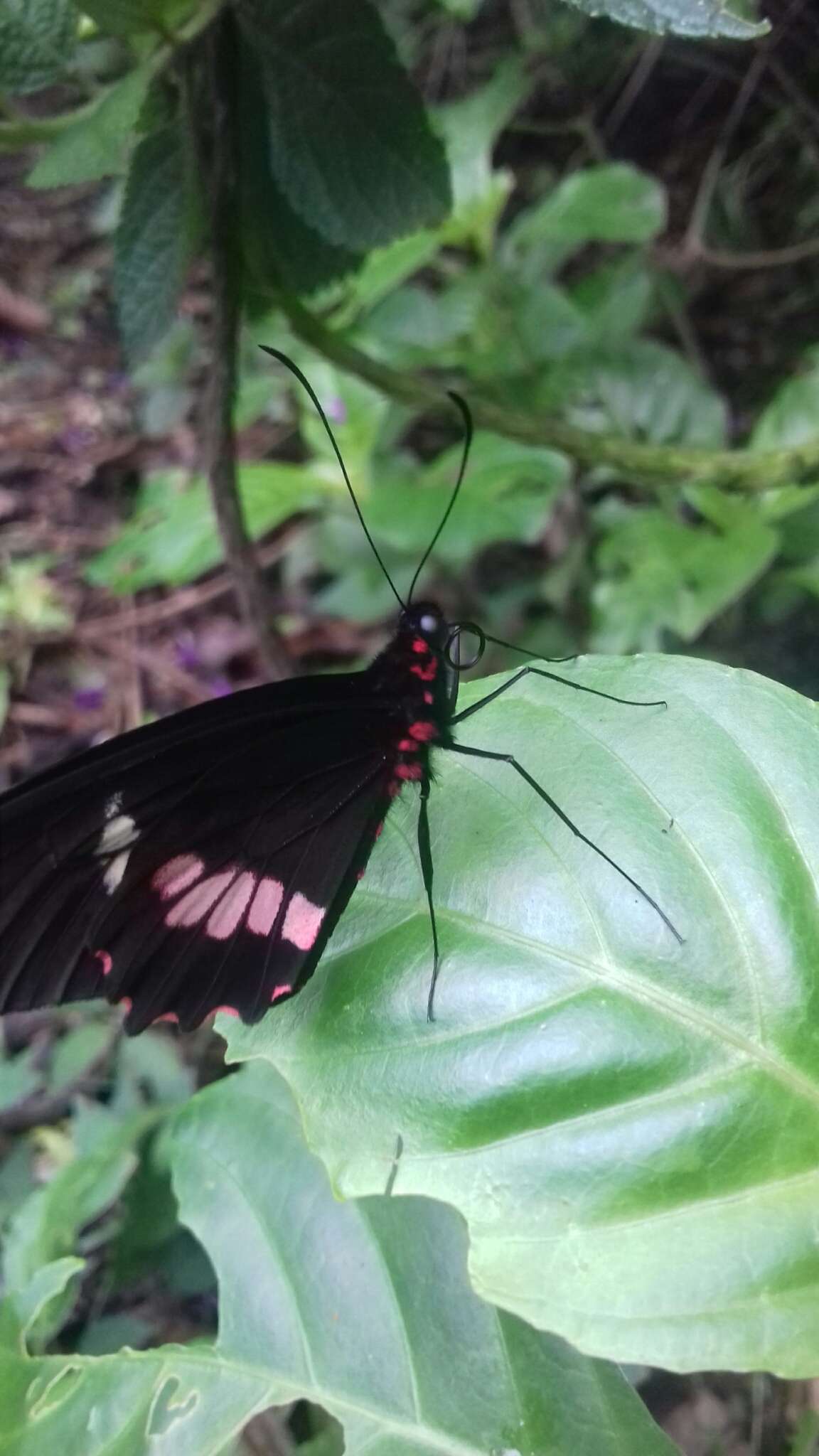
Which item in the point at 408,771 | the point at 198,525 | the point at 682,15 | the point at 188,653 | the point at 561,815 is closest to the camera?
the point at 682,15

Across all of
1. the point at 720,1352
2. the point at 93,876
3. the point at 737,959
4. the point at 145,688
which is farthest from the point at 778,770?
the point at 145,688

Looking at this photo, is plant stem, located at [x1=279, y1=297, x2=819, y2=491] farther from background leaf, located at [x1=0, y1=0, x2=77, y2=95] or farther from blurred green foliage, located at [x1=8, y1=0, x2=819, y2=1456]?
background leaf, located at [x1=0, y1=0, x2=77, y2=95]

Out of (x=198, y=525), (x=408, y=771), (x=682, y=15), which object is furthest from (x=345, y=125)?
(x=198, y=525)

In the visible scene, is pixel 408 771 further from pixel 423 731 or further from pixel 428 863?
pixel 428 863

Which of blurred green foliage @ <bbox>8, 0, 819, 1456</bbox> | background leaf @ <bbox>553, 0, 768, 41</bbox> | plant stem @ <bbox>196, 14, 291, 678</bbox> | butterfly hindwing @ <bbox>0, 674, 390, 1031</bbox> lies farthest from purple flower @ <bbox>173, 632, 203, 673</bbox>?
background leaf @ <bbox>553, 0, 768, 41</bbox>

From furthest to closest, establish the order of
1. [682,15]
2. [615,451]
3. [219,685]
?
[219,685], [615,451], [682,15]

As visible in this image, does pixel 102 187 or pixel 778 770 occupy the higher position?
pixel 102 187

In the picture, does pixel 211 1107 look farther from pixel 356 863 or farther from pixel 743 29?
pixel 743 29
